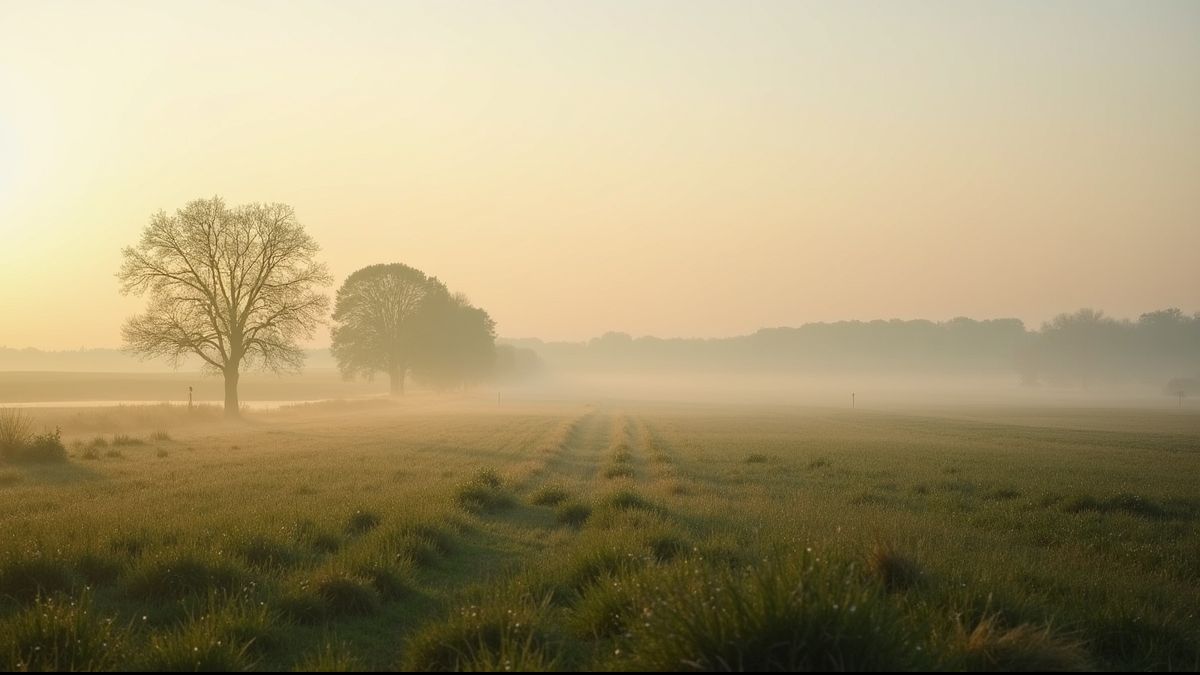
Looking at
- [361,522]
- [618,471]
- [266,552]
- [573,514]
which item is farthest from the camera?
[618,471]

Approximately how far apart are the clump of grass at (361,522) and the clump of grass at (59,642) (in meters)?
4.76

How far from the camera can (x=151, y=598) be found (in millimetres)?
7691

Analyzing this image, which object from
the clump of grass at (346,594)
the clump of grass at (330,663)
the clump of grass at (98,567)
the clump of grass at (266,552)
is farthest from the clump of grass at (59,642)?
the clump of grass at (266,552)

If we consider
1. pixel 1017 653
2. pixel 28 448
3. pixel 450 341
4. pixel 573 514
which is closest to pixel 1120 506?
pixel 573 514

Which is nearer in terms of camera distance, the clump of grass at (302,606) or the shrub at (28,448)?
the clump of grass at (302,606)

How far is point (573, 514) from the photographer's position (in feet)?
42.7

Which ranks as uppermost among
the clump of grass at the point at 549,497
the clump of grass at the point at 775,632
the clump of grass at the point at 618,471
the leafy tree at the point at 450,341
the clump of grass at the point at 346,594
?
the leafy tree at the point at 450,341

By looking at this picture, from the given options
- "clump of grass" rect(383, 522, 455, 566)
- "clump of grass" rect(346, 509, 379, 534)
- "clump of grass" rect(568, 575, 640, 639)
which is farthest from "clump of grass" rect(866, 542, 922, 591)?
"clump of grass" rect(346, 509, 379, 534)

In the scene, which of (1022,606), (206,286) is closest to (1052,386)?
(206,286)

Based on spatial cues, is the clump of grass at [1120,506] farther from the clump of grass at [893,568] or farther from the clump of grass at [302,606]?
the clump of grass at [302,606]

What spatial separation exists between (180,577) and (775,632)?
6.51 meters

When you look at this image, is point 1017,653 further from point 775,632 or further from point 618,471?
point 618,471

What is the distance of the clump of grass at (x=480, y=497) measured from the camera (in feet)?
44.2

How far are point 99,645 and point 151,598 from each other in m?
2.25
